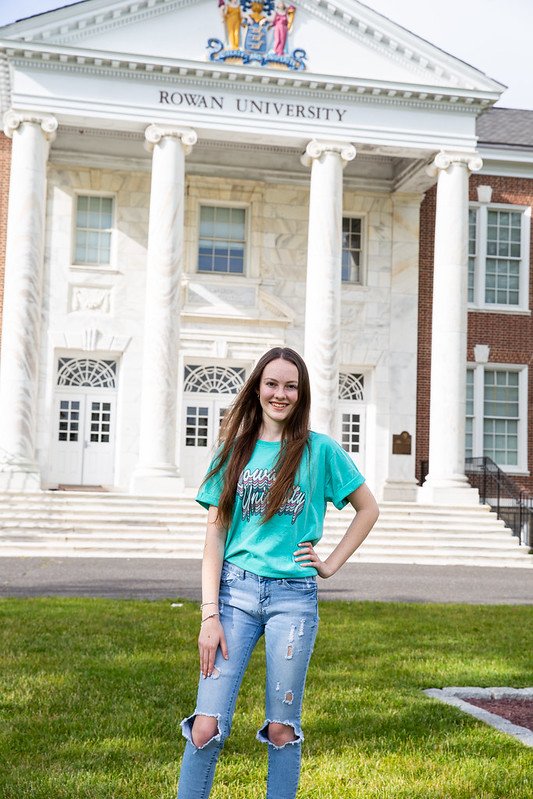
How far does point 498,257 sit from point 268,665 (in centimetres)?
2706

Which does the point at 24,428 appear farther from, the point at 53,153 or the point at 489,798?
the point at 489,798

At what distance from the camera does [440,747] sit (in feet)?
18.8

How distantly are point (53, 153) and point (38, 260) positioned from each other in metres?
5.33

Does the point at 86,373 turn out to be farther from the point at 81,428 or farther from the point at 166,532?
the point at 166,532

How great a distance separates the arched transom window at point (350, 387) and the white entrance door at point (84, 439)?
6236 millimetres

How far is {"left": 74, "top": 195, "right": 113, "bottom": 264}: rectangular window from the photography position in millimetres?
27281

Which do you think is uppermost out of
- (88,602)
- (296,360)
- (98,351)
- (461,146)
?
(461,146)

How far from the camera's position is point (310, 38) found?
2467 cm

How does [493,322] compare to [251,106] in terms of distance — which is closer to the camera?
[251,106]

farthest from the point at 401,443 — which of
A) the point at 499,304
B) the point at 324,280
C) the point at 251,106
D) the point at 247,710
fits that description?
the point at 247,710

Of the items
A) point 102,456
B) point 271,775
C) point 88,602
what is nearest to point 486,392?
point 102,456

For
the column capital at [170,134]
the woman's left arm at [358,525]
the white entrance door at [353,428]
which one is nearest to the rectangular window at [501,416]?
the white entrance door at [353,428]

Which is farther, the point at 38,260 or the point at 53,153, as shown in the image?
the point at 53,153

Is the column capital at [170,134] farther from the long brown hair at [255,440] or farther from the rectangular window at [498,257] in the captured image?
the long brown hair at [255,440]
